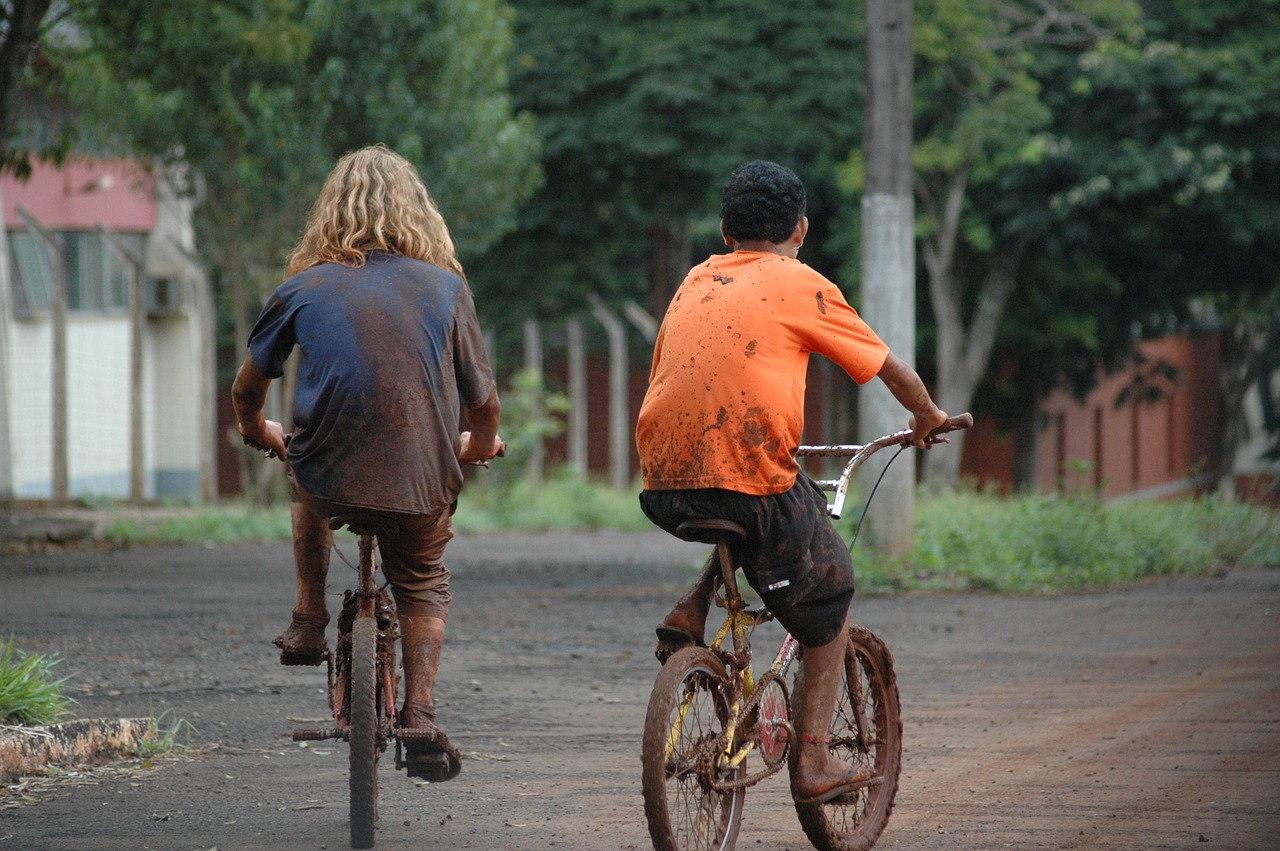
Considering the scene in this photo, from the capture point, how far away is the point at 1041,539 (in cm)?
1280

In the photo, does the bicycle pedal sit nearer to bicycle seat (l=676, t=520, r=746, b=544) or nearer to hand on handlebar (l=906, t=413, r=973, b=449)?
bicycle seat (l=676, t=520, r=746, b=544)

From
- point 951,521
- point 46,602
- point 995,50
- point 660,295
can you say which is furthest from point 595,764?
point 660,295

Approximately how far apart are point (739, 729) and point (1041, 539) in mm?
8682

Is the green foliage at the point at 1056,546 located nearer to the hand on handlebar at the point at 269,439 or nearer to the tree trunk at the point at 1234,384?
the hand on handlebar at the point at 269,439

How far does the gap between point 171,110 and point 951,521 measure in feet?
32.3

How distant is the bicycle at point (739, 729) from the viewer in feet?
13.9

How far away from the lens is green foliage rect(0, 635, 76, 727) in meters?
6.11

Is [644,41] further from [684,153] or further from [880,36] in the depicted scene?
[880,36]

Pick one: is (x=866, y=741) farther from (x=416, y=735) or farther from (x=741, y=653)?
(x=416, y=735)

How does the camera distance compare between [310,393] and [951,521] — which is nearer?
[310,393]

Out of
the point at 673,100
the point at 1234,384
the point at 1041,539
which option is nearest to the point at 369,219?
the point at 1041,539

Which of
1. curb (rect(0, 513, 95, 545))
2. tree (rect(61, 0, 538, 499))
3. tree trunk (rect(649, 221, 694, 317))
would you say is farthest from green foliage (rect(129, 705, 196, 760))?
tree trunk (rect(649, 221, 694, 317))

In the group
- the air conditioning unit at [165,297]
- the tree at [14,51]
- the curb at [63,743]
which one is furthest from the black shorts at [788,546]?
the air conditioning unit at [165,297]

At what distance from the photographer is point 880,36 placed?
12305mm
